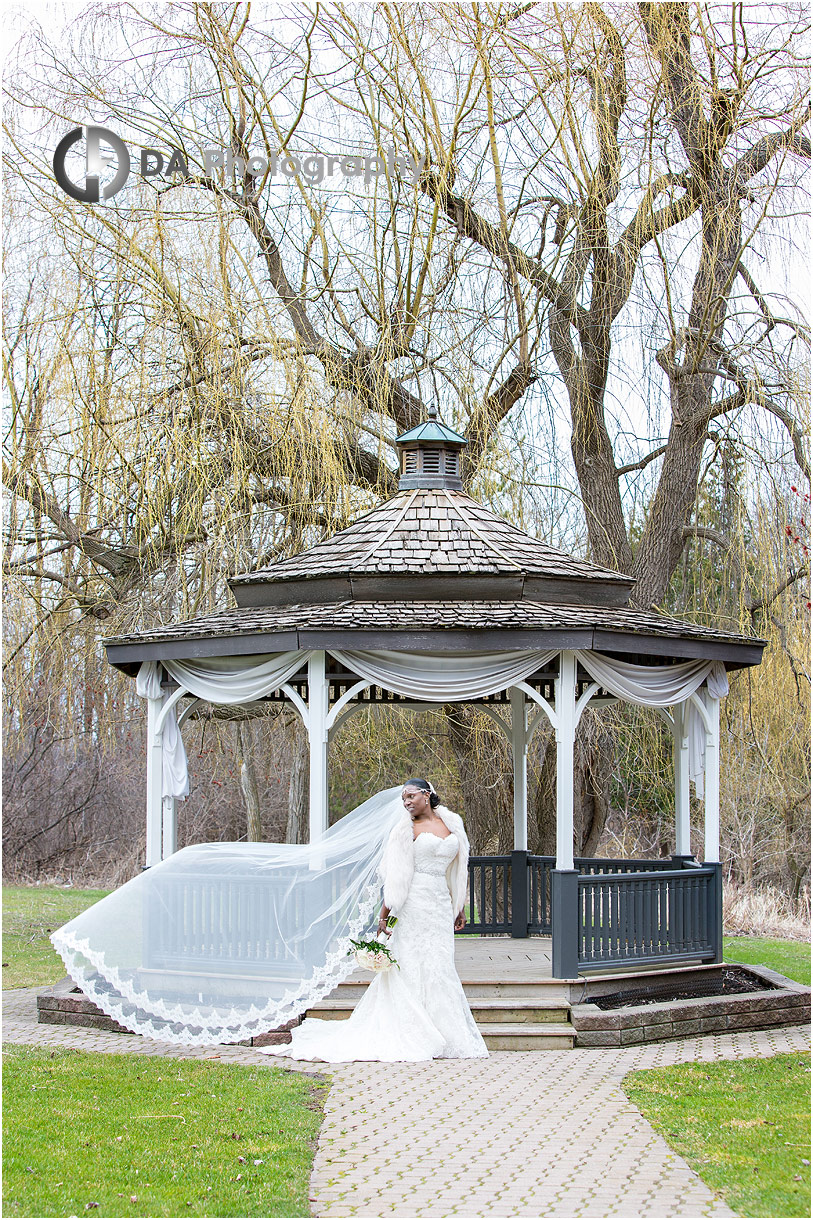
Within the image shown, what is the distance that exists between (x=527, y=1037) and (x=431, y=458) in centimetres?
570

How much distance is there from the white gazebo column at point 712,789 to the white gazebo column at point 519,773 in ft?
7.46

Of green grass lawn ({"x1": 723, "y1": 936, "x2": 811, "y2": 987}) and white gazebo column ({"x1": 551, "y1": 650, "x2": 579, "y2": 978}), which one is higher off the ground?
white gazebo column ({"x1": 551, "y1": 650, "x2": 579, "y2": 978})

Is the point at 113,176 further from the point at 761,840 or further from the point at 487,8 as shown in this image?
the point at 761,840

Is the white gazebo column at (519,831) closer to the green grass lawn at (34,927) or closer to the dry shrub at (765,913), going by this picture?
the green grass lawn at (34,927)

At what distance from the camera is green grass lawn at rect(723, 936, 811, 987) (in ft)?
47.8

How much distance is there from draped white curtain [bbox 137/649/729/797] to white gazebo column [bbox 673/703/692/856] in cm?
63

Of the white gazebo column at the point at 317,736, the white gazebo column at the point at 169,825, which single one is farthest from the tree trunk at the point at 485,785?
the white gazebo column at the point at 317,736

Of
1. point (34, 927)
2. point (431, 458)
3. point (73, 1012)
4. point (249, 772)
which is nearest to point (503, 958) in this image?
point (73, 1012)

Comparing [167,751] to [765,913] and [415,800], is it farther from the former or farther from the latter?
[765,913]

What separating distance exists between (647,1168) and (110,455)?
27.4 ft

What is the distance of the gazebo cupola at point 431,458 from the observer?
12633 millimetres

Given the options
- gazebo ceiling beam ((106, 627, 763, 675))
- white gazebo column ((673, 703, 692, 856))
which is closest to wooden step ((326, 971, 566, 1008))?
gazebo ceiling beam ((106, 627, 763, 675))

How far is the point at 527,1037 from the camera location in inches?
383

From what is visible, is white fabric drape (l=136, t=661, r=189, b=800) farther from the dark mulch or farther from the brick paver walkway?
the dark mulch
